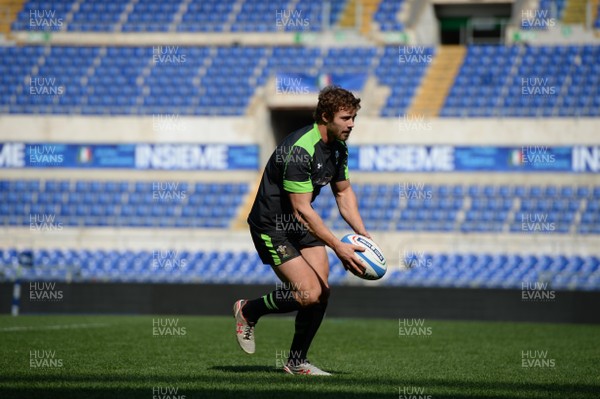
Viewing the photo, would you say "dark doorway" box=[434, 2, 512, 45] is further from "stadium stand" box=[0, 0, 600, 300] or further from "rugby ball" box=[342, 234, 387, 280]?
"rugby ball" box=[342, 234, 387, 280]

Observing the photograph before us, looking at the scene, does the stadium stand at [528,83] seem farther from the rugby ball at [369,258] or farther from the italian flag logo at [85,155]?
the rugby ball at [369,258]

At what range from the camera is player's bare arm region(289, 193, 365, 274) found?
24.9 feet

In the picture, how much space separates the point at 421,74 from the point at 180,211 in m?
7.20

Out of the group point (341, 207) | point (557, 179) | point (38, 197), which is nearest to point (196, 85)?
point (38, 197)

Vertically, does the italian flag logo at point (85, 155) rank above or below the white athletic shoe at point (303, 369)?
above

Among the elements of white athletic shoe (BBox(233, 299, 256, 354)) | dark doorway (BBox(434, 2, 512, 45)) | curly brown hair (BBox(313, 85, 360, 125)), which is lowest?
white athletic shoe (BBox(233, 299, 256, 354))

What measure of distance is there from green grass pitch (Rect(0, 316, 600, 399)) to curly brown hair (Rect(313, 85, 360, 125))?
6.83ft

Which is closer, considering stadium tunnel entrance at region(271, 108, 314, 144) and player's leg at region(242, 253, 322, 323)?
player's leg at region(242, 253, 322, 323)

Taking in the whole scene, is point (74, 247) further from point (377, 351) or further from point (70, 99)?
point (377, 351)

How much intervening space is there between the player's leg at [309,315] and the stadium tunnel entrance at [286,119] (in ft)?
58.7

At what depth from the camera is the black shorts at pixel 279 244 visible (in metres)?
7.88

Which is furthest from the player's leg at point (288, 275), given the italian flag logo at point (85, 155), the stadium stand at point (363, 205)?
the italian flag logo at point (85, 155)

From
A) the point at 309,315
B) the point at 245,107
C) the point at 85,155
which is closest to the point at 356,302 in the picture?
the point at 245,107

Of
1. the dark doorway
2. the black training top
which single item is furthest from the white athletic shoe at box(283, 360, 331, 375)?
the dark doorway
